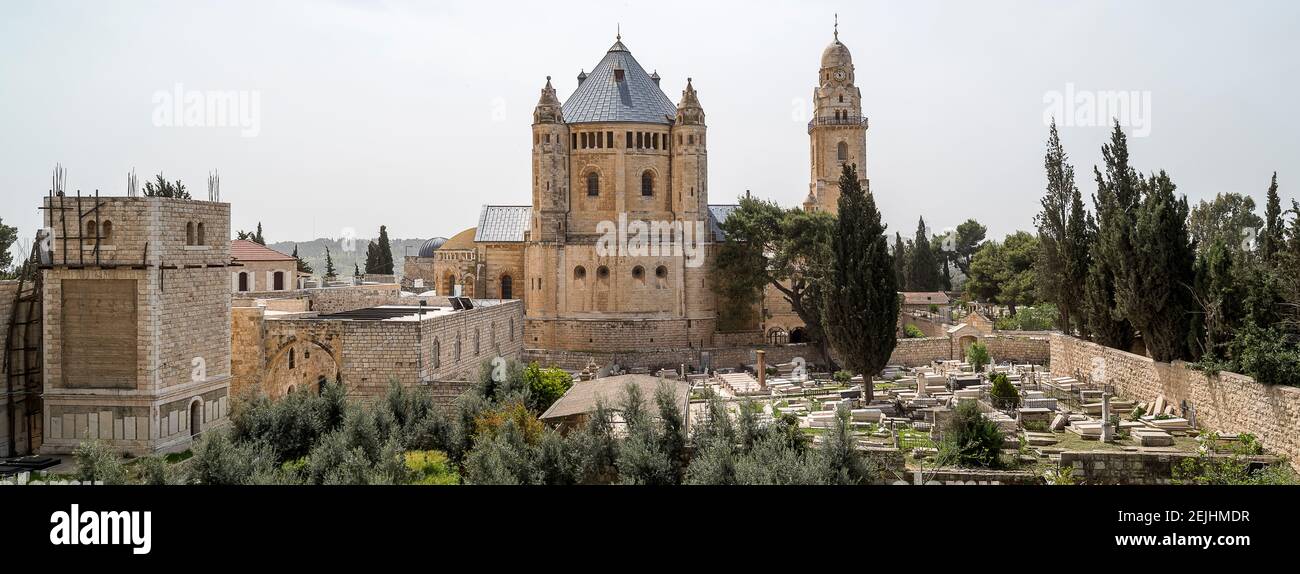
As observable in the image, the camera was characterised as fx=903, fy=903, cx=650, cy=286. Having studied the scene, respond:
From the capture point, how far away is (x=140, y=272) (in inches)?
691

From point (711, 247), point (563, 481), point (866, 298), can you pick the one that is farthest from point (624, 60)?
point (563, 481)

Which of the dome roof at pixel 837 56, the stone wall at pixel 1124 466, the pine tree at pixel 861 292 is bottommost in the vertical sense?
the stone wall at pixel 1124 466

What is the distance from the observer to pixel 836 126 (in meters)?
53.6

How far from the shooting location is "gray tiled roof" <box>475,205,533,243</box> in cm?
4391

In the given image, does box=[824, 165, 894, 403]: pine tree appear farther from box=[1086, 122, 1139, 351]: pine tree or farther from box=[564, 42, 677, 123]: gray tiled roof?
box=[564, 42, 677, 123]: gray tiled roof

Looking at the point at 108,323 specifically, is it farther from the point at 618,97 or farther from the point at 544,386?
the point at 618,97

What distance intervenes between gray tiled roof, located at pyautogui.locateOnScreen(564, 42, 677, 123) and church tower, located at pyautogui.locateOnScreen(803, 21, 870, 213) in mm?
14357

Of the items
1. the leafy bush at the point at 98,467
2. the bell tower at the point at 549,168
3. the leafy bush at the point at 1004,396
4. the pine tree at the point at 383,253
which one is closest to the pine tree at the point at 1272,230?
the leafy bush at the point at 1004,396

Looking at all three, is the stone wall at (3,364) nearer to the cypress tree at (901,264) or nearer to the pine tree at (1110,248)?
the pine tree at (1110,248)

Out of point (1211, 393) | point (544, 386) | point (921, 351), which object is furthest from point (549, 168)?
point (1211, 393)

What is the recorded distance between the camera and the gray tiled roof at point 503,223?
43.9 meters
